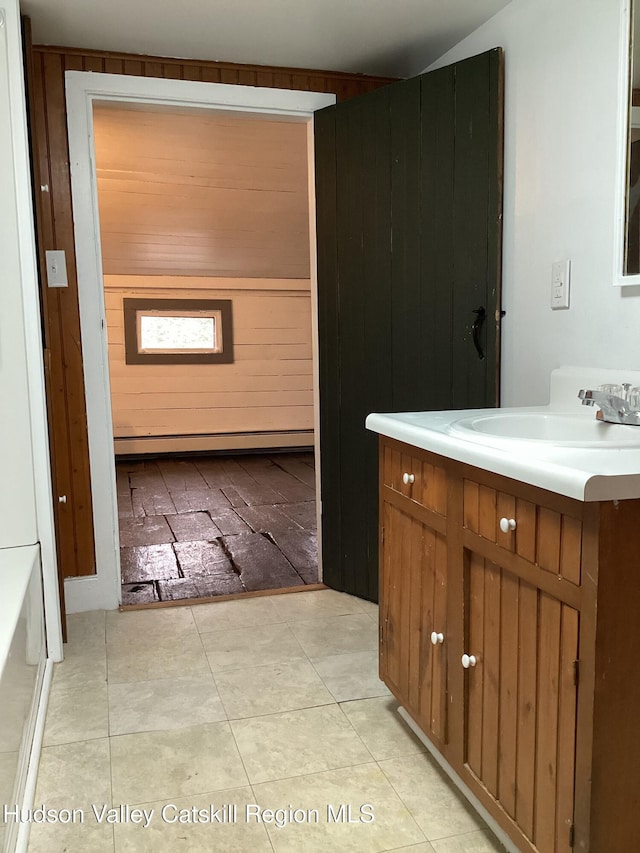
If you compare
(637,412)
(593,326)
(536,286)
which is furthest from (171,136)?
(637,412)

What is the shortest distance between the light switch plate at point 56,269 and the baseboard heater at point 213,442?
3544mm

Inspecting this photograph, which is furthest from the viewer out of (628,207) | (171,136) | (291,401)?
(291,401)

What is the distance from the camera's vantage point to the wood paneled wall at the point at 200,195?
14.3 feet

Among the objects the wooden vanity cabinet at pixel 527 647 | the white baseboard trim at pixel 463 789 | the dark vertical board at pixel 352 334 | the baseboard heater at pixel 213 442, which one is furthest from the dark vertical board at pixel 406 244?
the baseboard heater at pixel 213 442

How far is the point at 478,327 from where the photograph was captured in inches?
91.0

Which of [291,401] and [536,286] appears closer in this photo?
[536,286]

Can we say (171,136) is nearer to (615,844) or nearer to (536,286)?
(536,286)

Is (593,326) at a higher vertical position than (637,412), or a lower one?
higher

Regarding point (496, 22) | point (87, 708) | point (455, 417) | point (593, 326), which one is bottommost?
point (87, 708)

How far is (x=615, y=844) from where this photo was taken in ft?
3.82

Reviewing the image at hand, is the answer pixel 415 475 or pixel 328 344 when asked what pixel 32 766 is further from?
pixel 328 344

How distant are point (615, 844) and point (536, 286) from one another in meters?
1.51

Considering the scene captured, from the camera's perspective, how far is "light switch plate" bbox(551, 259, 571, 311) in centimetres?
201

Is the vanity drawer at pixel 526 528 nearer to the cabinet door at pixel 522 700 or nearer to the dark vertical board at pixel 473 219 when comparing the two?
the cabinet door at pixel 522 700
